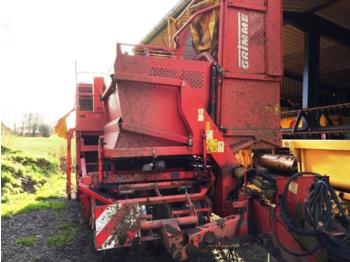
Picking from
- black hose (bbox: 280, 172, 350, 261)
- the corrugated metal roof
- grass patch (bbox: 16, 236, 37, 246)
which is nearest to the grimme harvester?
black hose (bbox: 280, 172, 350, 261)

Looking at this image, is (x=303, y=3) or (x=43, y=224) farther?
(x=303, y=3)

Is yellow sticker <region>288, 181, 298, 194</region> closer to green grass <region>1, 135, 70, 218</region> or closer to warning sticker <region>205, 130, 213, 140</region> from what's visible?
warning sticker <region>205, 130, 213, 140</region>

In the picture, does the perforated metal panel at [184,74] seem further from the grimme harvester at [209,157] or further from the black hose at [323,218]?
the black hose at [323,218]

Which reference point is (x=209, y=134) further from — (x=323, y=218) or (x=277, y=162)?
(x=277, y=162)

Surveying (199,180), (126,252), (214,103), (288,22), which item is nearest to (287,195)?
(199,180)

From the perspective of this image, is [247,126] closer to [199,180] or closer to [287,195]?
[199,180]

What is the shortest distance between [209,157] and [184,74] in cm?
98

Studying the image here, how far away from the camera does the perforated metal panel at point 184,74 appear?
399 cm

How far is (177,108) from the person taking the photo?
4.03 m

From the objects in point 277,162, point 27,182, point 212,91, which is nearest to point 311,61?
point 277,162

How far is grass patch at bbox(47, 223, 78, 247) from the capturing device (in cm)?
493

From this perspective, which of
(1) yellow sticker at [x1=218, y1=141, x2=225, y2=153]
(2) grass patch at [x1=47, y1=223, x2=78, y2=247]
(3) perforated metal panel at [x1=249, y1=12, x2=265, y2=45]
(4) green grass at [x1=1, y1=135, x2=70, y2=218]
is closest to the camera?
(1) yellow sticker at [x1=218, y1=141, x2=225, y2=153]

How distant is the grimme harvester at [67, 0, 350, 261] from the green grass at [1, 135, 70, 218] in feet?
12.4

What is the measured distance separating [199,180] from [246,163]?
2.95 ft
